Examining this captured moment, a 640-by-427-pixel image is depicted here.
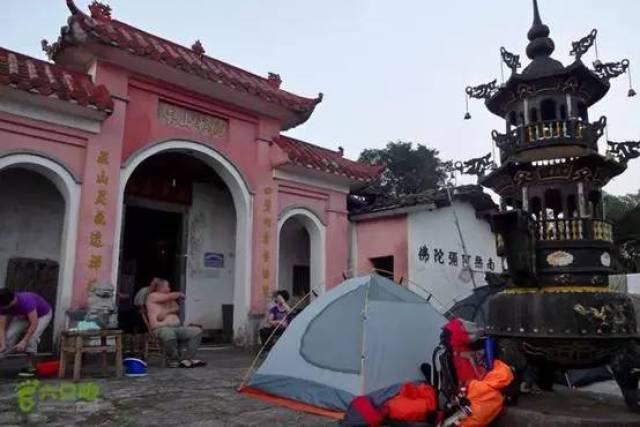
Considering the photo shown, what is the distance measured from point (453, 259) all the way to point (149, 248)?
22.6ft

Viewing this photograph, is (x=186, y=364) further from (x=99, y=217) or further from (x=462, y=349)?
(x=462, y=349)

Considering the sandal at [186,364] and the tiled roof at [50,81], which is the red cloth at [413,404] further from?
the tiled roof at [50,81]

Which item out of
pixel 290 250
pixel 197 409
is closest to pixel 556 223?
pixel 197 409

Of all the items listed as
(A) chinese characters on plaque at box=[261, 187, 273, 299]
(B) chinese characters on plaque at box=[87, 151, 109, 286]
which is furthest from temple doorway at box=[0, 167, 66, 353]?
(A) chinese characters on plaque at box=[261, 187, 273, 299]

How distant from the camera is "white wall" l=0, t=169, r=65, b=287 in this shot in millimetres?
8102

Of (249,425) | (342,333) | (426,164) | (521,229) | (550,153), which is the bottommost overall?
(249,425)

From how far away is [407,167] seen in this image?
2436cm

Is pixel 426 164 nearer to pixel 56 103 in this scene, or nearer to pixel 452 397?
pixel 56 103

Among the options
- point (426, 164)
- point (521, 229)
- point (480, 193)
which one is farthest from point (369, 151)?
point (521, 229)

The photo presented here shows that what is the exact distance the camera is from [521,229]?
4.30 meters

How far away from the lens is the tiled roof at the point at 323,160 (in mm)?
9641

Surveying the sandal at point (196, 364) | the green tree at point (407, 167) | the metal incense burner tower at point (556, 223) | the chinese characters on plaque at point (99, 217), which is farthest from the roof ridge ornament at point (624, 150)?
the green tree at point (407, 167)

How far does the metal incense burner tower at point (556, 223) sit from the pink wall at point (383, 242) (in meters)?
5.42

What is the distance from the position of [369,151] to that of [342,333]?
20949 millimetres
